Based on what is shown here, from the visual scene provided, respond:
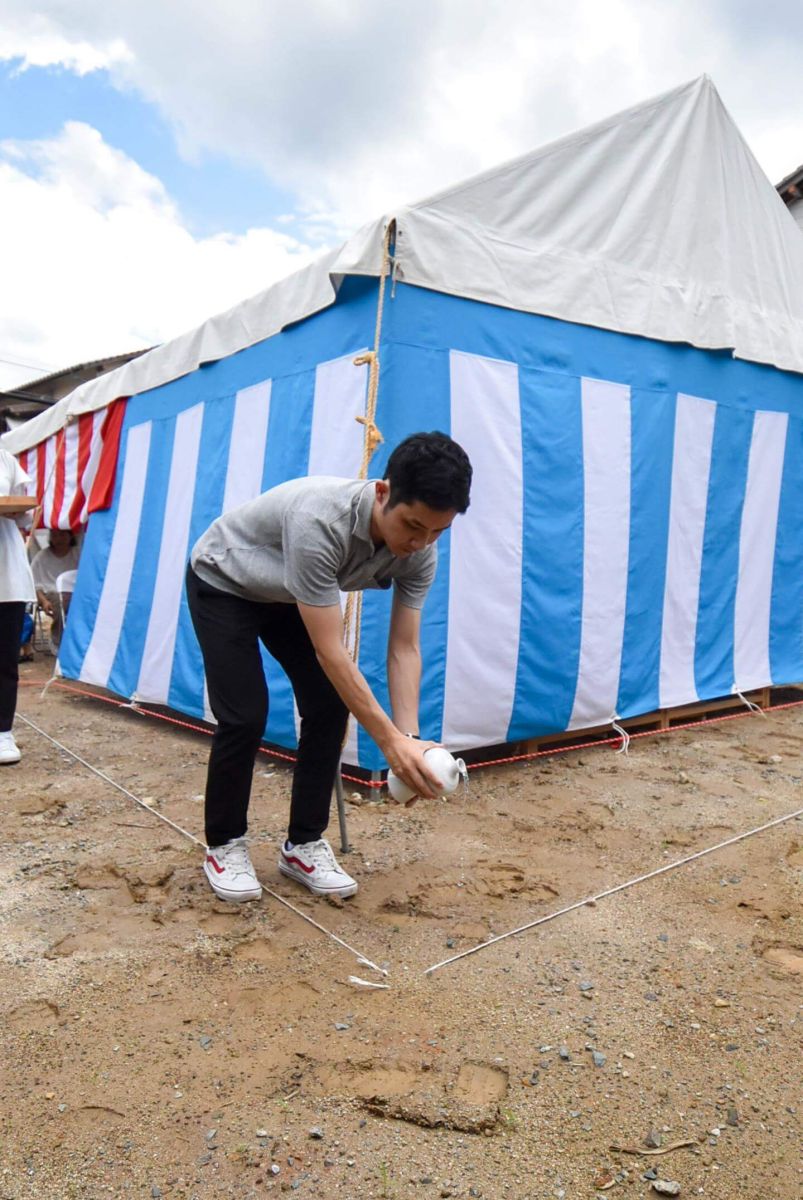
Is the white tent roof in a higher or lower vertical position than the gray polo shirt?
higher

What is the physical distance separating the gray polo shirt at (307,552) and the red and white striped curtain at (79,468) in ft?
9.32

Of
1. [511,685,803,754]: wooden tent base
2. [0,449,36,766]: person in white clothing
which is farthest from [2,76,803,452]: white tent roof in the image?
[511,685,803,754]: wooden tent base

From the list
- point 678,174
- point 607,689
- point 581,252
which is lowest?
point 607,689

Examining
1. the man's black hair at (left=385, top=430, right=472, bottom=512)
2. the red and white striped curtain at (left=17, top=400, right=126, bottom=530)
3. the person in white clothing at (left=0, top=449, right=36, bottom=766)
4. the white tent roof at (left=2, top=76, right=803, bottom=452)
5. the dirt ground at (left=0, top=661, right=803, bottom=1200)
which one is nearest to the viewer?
the dirt ground at (left=0, top=661, right=803, bottom=1200)

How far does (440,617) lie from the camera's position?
298cm

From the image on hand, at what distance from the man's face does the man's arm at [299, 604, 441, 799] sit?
7.0 inches

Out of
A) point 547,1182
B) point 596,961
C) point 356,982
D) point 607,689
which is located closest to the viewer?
point 547,1182

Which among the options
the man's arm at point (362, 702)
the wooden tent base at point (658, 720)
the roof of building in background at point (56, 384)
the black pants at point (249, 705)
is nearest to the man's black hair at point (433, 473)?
the man's arm at point (362, 702)

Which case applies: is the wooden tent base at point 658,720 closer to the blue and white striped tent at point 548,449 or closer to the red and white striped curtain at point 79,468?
the blue and white striped tent at point 548,449

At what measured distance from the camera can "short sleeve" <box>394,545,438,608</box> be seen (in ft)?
6.14

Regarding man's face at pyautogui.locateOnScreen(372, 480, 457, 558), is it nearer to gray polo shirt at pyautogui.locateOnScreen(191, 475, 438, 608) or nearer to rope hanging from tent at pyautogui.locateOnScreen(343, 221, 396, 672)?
gray polo shirt at pyautogui.locateOnScreen(191, 475, 438, 608)

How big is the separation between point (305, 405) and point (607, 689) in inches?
67.4

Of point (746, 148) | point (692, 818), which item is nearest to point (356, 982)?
point (692, 818)

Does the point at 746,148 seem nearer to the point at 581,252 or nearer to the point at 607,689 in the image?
the point at 581,252
